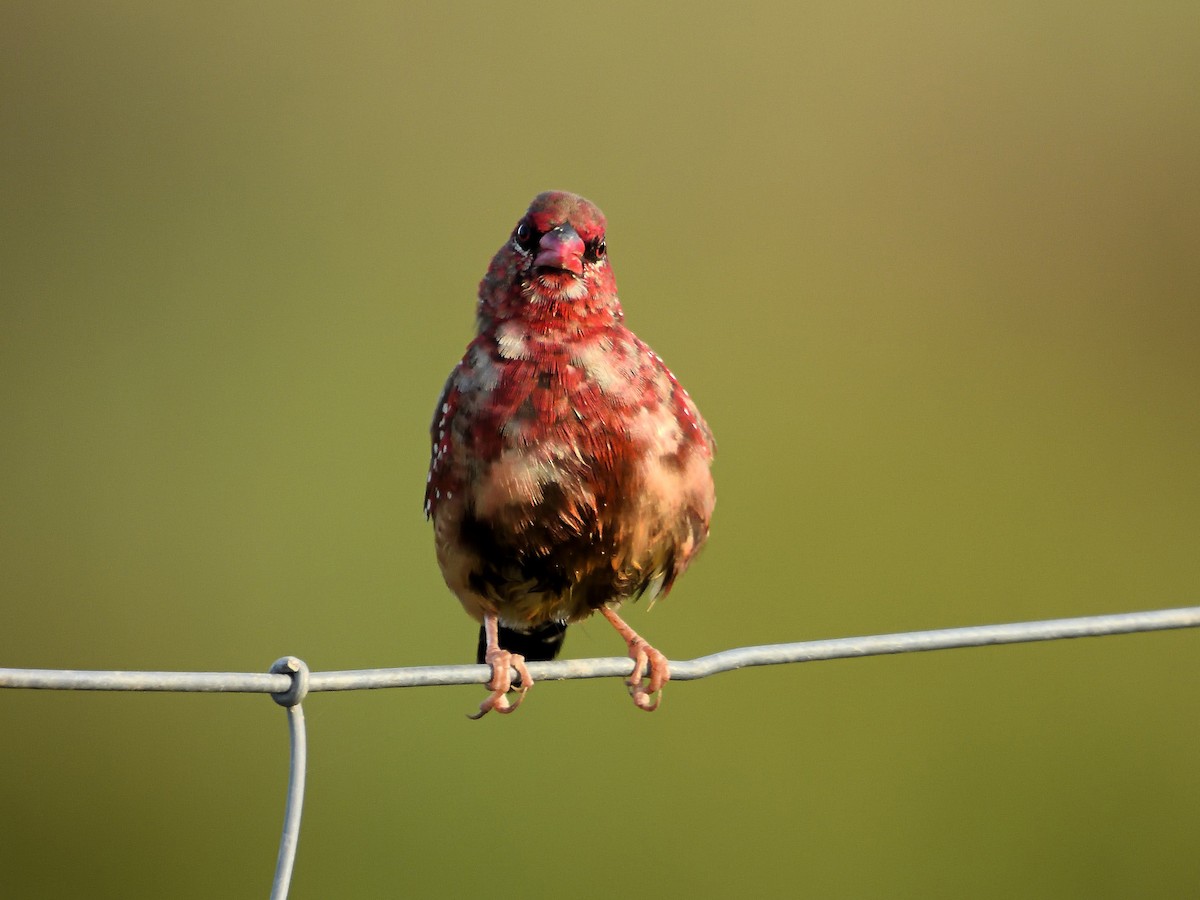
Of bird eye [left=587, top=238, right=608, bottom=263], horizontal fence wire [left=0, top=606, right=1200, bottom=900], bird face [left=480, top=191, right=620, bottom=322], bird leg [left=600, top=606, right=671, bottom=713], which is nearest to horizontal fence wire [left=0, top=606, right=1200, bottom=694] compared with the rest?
horizontal fence wire [left=0, top=606, right=1200, bottom=900]

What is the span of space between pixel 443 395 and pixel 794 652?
4.55 ft

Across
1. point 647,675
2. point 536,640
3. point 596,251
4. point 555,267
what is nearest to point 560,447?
point 555,267

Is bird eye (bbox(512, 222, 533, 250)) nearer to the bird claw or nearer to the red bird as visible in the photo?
the red bird

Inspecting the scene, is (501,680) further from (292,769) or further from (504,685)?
(292,769)

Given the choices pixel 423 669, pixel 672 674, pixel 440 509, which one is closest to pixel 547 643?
pixel 440 509

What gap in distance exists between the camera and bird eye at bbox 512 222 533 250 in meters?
3.76

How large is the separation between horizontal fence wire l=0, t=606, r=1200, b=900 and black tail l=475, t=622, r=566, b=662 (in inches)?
59.1

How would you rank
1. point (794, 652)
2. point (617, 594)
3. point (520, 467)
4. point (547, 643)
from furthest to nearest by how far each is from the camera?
1. point (547, 643)
2. point (617, 594)
3. point (520, 467)
4. point (794, 652)

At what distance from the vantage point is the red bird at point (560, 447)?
353cm

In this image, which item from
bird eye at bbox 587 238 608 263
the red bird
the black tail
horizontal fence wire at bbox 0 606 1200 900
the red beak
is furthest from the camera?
the black tail

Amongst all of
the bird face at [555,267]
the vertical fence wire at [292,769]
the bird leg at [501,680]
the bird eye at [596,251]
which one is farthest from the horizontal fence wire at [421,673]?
the bird eye at [596,251]

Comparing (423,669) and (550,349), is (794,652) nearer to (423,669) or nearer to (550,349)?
(423,669)

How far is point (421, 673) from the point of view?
2.51m

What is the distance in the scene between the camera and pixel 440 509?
3.75 m
